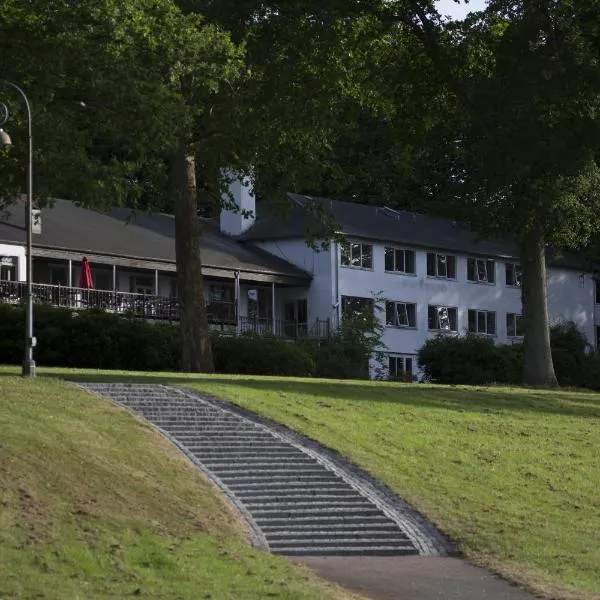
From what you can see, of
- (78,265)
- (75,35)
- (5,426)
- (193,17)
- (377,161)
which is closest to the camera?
(5,426)

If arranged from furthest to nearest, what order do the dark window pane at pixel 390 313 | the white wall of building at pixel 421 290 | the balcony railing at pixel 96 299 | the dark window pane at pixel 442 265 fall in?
the dark window pane at pixel 442 265 → the dark window pane at pixel 390 313 → the white wall of building at pixel 421 290 → the balcony railing at pixel 96 299

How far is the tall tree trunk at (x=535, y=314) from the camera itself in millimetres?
46750

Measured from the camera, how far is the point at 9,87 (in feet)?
108

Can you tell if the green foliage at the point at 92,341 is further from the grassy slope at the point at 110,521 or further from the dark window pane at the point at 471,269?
the dark window pane at the point at 471,269

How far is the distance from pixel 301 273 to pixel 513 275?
1541cm

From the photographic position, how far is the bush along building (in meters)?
59.3

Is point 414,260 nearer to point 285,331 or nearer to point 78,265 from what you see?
point 285,331

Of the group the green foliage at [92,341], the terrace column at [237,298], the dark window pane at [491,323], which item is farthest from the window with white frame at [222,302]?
the green foliage at [92,341]

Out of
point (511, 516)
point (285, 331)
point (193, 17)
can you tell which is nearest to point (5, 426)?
point (511, 516)

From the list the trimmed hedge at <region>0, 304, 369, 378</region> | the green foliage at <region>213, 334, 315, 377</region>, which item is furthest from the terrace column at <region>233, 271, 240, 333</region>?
the trimmed hedge at <region>0, 304, 369, 378</region>

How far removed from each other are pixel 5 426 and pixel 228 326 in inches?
1602

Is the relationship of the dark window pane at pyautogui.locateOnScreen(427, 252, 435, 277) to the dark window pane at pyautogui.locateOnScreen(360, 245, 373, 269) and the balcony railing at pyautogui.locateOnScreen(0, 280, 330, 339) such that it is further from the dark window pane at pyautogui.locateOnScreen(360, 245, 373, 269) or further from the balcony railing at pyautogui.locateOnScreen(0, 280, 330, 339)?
the balcony railing at pyautogui.locateOnScreen(0, 280, 330, 339)

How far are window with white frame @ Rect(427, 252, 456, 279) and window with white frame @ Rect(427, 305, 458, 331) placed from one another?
1629mm

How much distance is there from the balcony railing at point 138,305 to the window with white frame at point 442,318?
8.01m
